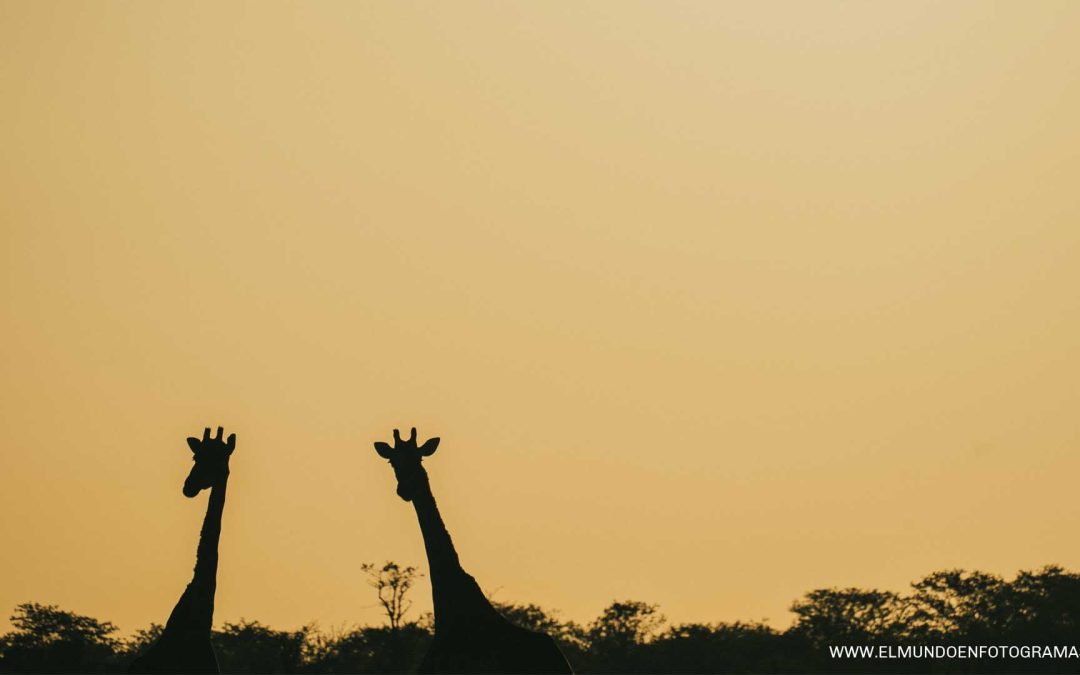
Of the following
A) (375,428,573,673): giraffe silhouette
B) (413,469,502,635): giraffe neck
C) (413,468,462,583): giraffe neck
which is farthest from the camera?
(413,468,462,583): giraffe neck

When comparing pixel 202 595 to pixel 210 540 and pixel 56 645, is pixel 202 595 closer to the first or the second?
pixel 210 540

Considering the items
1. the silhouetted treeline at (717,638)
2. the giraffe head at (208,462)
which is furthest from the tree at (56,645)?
the giraffe head at (208,462)

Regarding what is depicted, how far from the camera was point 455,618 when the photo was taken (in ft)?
90.3

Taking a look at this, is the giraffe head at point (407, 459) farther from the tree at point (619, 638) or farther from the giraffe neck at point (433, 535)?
the tree at point (619, 638)

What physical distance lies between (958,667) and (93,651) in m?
51.8

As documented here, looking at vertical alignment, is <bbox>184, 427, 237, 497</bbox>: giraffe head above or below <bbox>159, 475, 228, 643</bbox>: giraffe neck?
above

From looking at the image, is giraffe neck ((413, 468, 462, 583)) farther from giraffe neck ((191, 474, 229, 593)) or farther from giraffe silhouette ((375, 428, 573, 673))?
giraffe neck ((191, 474, 229, 593))

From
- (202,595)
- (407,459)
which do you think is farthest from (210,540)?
(407,459)

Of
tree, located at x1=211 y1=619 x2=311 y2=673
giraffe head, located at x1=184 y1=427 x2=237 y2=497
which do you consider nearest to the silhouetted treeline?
tree, located at x1=211 y1=619 x2=311 y2=673

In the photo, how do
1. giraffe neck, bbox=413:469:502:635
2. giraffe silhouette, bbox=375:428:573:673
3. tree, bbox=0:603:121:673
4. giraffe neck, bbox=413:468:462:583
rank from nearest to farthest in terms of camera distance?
1. giraffe silhouette, bbox=375:428:573:673
2. giraffe neck, bbox=413:469:502:635
3. giraffe neck, bbox=413:468:462:583
4. tree, bbox=0:603:121:673

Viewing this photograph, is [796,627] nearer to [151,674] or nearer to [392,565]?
[392,565]

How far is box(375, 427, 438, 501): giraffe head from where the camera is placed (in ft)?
98.8

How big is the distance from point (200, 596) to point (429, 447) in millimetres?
5787

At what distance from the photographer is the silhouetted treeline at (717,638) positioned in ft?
282
